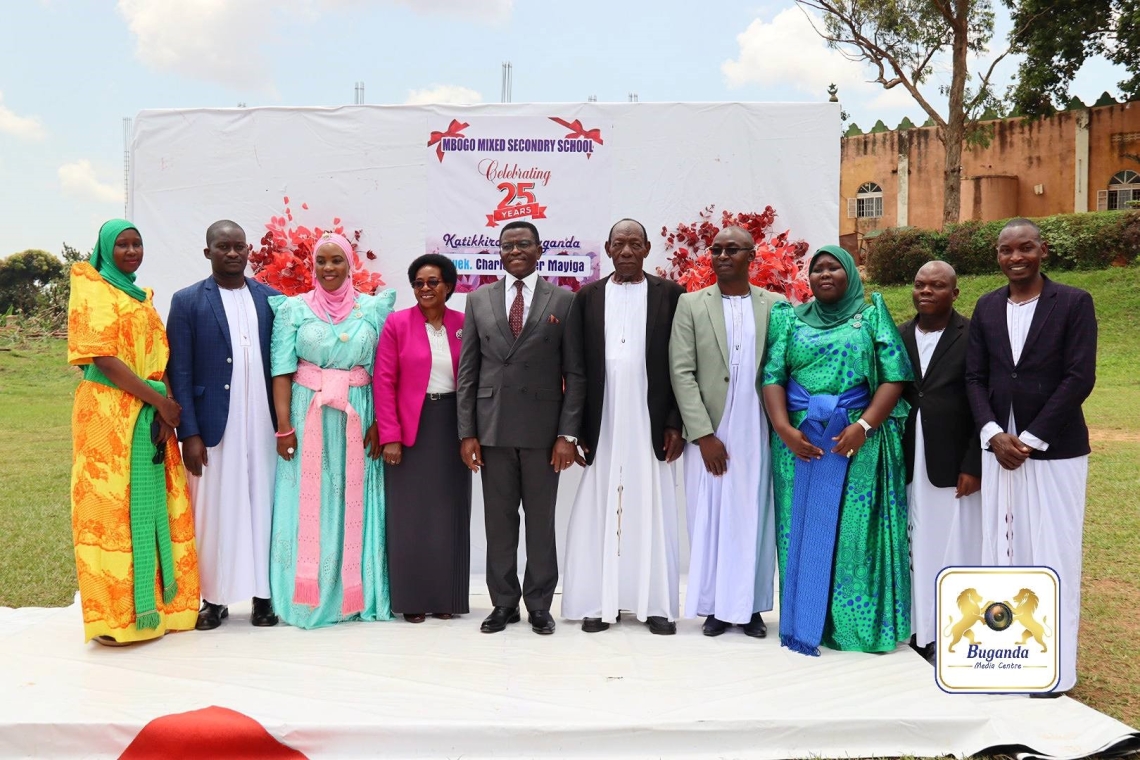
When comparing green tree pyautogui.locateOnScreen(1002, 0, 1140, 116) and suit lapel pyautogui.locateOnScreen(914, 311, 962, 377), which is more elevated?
green tree pyautogui.locateOnScreen(1002, 0, 1140, 116)

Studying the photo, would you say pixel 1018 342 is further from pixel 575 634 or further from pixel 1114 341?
A: pixel 1114 341

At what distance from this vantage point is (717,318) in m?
4.25

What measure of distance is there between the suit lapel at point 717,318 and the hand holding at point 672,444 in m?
0.40

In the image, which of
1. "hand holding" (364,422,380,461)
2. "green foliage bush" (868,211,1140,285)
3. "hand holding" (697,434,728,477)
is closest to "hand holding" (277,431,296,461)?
"hand holding" (364,422,380,461)

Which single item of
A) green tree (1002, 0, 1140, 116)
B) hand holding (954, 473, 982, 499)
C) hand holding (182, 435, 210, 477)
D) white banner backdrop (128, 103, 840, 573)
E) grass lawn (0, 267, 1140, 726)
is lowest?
grass lawn (0, 267, 1140, 726)

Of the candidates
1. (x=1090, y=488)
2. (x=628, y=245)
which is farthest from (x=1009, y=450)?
(x=1090, y=488)

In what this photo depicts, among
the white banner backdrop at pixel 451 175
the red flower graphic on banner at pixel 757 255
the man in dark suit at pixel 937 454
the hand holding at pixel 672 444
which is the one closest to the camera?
the man in dark suit at pixel 937 454

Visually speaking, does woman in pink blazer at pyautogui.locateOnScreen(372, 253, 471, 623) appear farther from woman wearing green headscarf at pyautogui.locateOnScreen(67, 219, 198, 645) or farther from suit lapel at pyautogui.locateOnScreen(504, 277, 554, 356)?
woman wearing green headscarf at pyautogui.locateOnScreen(67, 219, 198, 645)

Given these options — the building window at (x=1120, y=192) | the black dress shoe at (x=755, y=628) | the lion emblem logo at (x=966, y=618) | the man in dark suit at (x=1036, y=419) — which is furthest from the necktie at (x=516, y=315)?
the building window at (x=1120, y=192)

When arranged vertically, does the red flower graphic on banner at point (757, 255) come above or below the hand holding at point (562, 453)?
above

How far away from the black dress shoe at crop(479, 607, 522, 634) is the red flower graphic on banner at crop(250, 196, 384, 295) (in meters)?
2.08

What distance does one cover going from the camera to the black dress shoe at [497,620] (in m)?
4.29

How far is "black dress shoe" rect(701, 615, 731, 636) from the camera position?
428cm

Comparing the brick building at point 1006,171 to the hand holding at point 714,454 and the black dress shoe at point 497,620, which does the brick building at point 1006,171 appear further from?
the black dress shoe at point 497,620
